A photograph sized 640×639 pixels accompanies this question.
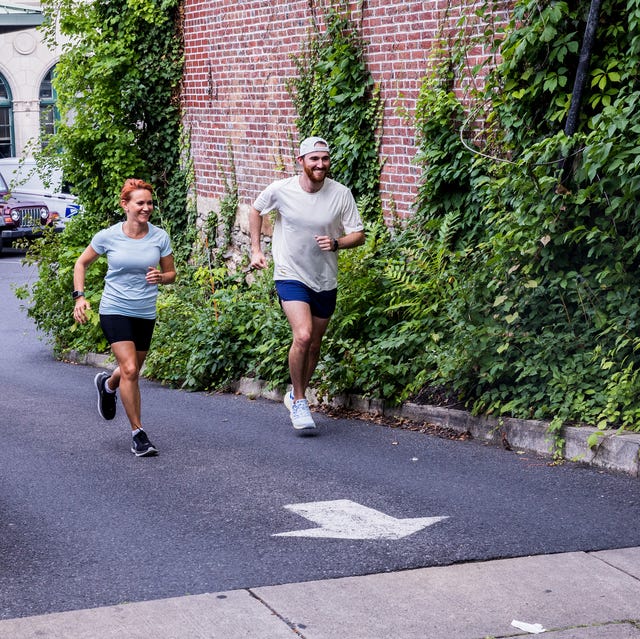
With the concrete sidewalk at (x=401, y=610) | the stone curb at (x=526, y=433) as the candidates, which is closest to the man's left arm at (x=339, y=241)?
the stone curb at (x=526, y=433)

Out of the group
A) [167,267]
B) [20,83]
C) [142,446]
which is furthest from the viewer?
[20,83]

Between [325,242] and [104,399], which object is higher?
[325,242]

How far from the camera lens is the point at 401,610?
4824mm

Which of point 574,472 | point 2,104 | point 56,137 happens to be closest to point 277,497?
point 574,472

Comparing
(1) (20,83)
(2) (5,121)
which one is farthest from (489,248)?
(1) (20,83)

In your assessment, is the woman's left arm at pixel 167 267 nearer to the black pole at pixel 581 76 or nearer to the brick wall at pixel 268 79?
the black pole at pixel 581 76

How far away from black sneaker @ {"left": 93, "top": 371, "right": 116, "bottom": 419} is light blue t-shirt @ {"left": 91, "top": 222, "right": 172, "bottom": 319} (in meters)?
0.80

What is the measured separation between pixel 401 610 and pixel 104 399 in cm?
450

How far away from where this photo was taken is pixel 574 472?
23.3ft

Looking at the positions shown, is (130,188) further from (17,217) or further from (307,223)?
(17,217)

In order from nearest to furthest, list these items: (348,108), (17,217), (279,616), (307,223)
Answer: (279,616)
(307,223)
(348,108)
(17,217)

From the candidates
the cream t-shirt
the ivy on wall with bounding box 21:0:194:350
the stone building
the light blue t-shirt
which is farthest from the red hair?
the stone building

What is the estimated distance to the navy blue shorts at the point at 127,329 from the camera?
317 inches

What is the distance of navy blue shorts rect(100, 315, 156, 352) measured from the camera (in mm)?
8047
